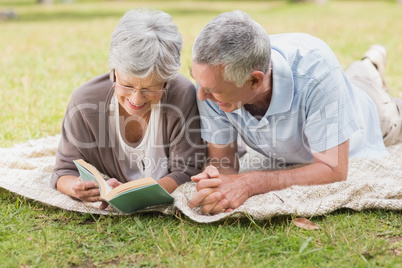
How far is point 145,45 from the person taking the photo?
9.42 ft

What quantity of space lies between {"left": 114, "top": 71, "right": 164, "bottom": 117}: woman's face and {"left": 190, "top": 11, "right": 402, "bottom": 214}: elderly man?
0.84 ft

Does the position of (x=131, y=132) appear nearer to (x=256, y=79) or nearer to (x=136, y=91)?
(x=136, y=91)

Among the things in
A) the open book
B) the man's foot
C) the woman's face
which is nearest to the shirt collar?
the woman's face

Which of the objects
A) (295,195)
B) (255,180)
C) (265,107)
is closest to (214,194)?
(255,180)

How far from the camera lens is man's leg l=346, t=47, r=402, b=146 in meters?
4.30

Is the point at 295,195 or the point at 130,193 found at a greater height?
the point at 130,193

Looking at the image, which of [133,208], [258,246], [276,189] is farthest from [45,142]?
[258,246]

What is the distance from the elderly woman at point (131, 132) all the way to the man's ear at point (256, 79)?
1.50 feet

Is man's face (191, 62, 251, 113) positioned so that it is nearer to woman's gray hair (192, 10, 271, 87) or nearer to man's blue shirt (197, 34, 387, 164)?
woman's gray hair (192, 10, 271, 87)

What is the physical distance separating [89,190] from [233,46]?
1225 millimetres

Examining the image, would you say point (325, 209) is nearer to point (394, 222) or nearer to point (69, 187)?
point (394, 222)

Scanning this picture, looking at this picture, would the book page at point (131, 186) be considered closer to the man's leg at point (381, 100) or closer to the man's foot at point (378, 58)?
the man's leg at point (381, 100)

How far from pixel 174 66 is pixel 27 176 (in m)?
1.42

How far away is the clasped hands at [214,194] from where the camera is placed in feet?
9.91
